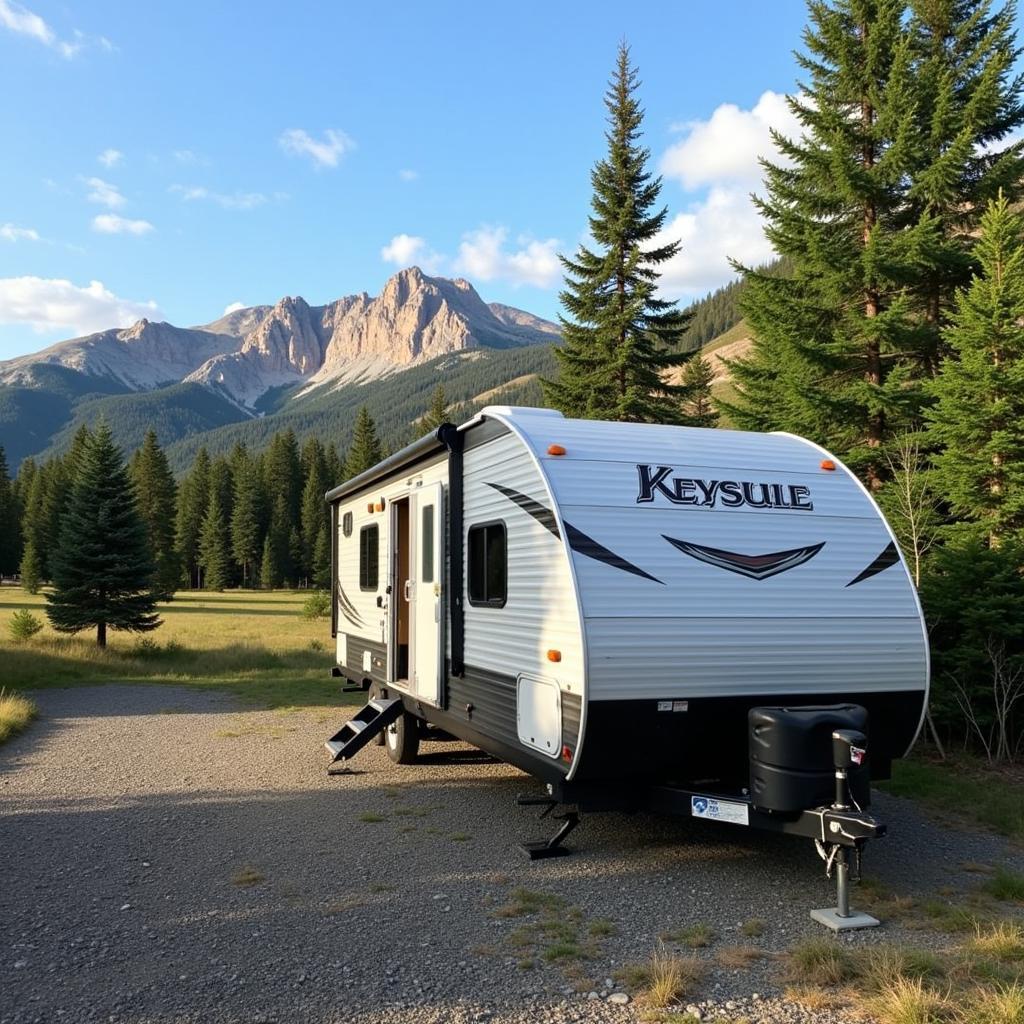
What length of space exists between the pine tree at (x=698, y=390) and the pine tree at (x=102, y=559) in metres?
15.1

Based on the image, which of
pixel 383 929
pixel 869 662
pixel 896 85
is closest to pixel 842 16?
→ pixel 896 85

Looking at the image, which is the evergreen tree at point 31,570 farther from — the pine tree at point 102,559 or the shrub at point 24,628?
the shrub at point 24,628

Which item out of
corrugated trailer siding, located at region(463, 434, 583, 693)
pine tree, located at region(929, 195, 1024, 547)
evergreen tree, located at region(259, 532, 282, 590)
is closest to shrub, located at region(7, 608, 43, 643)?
corrugated trailer siding, located at region(463, 434, 583, 693)

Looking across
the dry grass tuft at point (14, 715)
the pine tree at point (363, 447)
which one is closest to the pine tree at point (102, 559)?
the dry grass tuft at point (14, 715)

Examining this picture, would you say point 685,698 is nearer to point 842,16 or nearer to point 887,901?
point 887,901

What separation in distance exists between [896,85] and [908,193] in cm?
176

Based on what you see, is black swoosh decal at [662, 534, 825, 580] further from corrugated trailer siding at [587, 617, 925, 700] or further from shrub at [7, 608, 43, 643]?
shrub at [7, 608, 43, 643]

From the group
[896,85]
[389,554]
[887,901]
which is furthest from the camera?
[896,85]

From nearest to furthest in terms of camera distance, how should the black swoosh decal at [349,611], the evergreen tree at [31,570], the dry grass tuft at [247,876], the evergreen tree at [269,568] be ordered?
1. the dry grass tuft at [247,876]
2. the black swoosh decal at [349,611]
3. the evergreen tree at [31,570]
4. the evergreen tree at [269,568]

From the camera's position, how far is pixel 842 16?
1552cm

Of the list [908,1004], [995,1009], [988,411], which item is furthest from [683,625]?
[988,411]

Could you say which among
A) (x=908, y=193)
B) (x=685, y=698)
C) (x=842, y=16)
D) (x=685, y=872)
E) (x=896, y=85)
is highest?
(x=842, y=16)

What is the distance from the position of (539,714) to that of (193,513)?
73.0m

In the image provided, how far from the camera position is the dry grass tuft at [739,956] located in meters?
4.34
